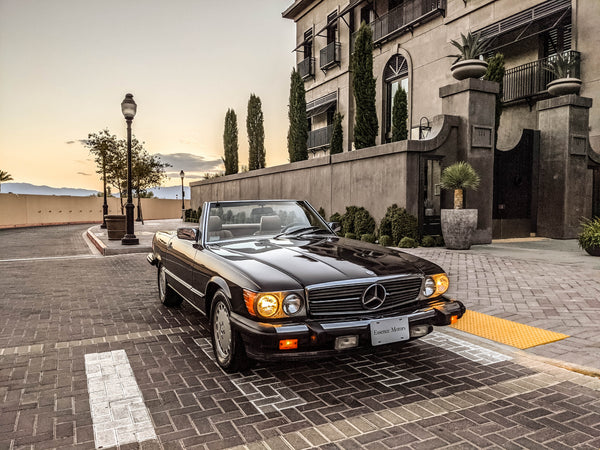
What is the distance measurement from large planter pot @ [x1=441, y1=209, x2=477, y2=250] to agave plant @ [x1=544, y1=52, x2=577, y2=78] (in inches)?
266

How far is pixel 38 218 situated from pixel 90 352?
3457cm

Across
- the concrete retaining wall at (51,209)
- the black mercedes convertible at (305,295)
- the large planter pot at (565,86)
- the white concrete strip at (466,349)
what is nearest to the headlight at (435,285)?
the black mercedes convertible at (305,295)

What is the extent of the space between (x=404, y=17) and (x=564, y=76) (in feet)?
33.4

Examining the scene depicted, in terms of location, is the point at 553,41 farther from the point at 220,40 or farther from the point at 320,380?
the point at 320,380

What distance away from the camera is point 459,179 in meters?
11.8

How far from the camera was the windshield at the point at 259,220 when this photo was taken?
462cm

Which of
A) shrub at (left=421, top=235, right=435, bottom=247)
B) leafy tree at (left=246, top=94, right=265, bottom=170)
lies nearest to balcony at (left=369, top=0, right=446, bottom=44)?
leafy tree at (left=246, top=94, right=265, bottom=170)

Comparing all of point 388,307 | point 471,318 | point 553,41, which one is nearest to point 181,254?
point 388,307

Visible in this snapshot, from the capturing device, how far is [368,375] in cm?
349

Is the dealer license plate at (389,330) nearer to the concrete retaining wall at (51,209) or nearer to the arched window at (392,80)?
the arched window at (392,80)

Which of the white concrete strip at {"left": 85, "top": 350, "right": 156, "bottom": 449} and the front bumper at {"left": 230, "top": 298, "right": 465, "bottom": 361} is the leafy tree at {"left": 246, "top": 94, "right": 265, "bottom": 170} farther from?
the front bumper at {"left": 230, "top": 298, "right": 465, "bottom": 361}

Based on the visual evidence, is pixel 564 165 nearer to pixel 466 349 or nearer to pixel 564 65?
pixel 564 65

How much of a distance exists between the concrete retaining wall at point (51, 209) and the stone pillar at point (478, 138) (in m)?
29.9

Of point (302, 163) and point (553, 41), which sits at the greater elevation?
point (553, 41)
